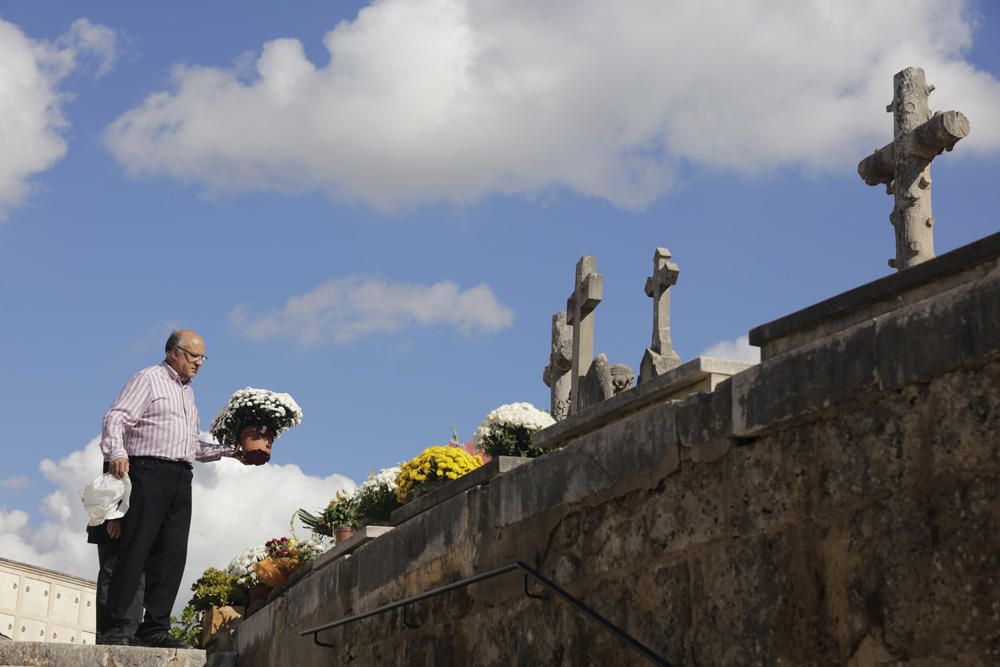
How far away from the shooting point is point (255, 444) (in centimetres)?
907

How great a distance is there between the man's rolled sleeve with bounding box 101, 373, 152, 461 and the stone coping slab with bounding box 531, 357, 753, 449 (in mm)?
3101

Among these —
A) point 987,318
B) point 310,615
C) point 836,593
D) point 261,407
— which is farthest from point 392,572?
point 987,318

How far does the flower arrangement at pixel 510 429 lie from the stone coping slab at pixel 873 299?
15.4ft

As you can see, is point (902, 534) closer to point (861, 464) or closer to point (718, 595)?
point (861, 464)

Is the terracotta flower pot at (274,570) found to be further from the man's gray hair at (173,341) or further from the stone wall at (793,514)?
the stone wall at (793,514)

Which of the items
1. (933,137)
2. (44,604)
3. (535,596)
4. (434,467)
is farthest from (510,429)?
(44,604)

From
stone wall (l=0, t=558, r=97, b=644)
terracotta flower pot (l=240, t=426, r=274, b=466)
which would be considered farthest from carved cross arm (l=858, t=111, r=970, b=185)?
stone wall (l=0, t=558, r=97, b=644)

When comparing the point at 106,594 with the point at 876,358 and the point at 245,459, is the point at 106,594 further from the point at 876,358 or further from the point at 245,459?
the point at 876,358

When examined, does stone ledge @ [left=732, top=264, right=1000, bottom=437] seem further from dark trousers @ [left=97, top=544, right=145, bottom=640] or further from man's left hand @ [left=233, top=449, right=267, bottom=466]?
man's left hand @ [left=233, top=449, right=267, bottom=466]

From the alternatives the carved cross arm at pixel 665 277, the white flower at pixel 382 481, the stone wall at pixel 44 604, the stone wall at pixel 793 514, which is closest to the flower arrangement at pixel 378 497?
the white flower at pixel 382 481

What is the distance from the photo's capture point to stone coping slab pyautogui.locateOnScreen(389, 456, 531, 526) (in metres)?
5.80

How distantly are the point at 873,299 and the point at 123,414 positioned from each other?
5.06 meters

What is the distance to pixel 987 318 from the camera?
3.34 meters

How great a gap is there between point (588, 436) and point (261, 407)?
4451mm
